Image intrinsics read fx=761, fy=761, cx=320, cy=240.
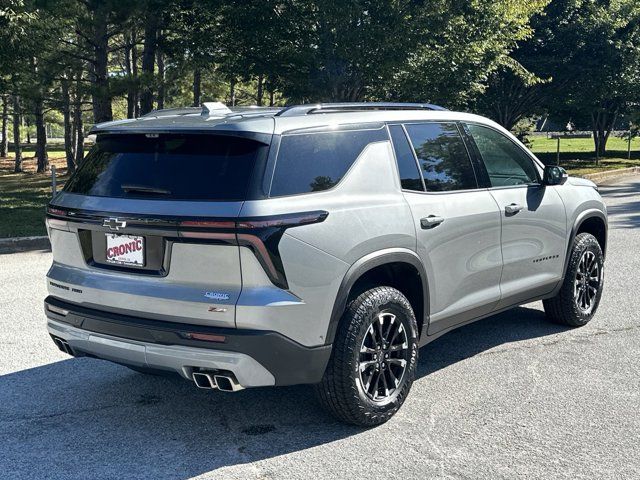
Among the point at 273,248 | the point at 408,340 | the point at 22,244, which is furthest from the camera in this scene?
the point at 22,244

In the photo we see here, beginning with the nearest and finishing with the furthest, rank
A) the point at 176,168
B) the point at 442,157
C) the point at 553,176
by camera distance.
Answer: the point at 176,168 → the point at 442,157 → the point at 553,176

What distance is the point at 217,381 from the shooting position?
12.4ft

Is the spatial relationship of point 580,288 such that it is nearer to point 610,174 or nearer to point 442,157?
point 442,157

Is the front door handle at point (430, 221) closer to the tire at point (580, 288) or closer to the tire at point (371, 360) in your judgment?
the tire at point (371, 360)

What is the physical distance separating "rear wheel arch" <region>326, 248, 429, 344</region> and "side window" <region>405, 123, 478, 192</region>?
1.83ft

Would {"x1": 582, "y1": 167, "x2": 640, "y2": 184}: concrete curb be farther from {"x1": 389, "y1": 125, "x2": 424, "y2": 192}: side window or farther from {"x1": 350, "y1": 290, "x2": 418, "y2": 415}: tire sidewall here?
{"x1": 350, "y1": 290, "x2": 418, "y2": 415}: tire sidewall

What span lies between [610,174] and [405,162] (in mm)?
22872

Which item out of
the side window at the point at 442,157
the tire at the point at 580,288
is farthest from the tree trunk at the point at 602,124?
the side window at the point at 442,157

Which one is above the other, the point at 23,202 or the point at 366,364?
the point at 366,364

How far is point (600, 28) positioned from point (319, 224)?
963 inches

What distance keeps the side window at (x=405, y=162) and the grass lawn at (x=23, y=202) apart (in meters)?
8.77

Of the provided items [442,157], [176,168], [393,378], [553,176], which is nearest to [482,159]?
[442,157]

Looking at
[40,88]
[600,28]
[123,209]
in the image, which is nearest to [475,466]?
[123,209]

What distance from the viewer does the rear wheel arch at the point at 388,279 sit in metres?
3.99
